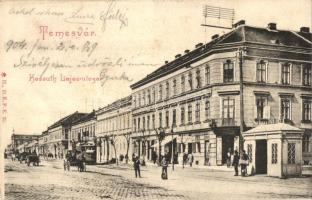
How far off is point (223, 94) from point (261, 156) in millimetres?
Answer: 3141

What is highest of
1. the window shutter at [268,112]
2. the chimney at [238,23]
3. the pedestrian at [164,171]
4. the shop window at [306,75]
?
the chimney at [238,23]

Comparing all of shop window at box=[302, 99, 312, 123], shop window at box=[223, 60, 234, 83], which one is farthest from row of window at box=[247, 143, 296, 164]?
shop window at box=[223, 60, 234, 83]

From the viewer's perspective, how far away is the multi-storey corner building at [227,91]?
15039mm

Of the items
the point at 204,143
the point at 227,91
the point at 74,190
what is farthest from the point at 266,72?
the point at 74,190

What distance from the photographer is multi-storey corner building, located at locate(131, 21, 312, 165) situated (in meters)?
15.0

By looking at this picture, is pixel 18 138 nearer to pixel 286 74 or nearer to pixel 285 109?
pixel 285 109

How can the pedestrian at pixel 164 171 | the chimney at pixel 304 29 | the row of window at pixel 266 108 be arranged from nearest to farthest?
the chimney at pixel 304 29, the pedestrian at pixel 164 171, the row of window at pixel 266 108

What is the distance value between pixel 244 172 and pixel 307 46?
3.86m

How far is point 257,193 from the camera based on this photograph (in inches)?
442

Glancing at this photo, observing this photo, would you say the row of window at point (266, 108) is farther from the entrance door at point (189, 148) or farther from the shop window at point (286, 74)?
the entrance door at point (189, 148)

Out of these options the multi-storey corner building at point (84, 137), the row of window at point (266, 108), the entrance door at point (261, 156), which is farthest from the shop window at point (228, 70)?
the multi-storey corner building at point (84, 137)

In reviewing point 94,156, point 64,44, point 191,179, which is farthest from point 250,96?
point 94,156

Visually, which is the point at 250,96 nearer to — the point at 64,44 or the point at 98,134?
the point at 64,44

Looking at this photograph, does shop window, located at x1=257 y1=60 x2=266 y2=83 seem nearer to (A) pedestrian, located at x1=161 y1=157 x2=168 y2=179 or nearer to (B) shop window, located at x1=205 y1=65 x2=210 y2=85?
(B) shop window, located at x1=205 y1=65 x2=210 y2=85
